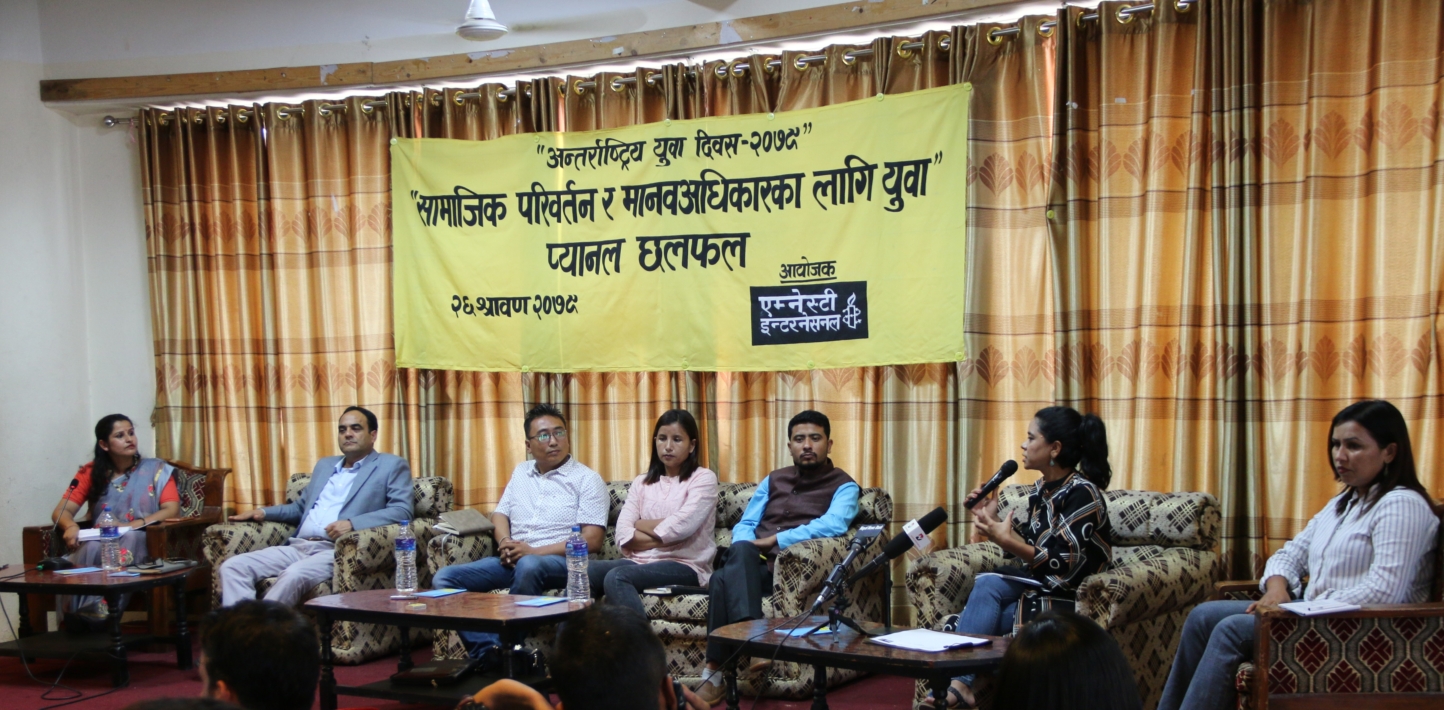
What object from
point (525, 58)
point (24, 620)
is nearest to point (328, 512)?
point (24, 620)

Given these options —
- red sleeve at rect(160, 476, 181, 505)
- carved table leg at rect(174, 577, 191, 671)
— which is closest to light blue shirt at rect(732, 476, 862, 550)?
carved table leg at rect(174, 577, 191, 671)

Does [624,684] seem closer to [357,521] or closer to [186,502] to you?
[357,521]

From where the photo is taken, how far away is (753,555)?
14.2ft

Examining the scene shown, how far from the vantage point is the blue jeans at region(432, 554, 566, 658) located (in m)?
4.62

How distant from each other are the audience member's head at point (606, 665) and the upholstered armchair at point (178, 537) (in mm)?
4213

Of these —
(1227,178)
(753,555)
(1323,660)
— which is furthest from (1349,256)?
(753,555)

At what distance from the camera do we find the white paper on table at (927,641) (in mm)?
3088

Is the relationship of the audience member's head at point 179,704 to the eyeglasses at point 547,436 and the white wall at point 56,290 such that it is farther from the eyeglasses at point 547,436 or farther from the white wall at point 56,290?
the white wall at point 56,290

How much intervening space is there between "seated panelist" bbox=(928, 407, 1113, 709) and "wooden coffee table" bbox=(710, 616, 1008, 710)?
1.56ft

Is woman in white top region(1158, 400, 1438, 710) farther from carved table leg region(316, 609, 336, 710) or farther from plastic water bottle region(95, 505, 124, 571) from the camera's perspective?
plastic water bottle region(95, 505, 124, 571)

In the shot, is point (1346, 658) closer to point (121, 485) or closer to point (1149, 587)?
point (1149, 587)

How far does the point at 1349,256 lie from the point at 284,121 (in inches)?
201

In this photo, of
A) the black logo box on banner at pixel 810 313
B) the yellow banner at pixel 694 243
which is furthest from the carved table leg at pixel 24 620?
the black logo box on banner at pixel 810 313

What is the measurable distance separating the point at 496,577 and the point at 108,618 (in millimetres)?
1638
